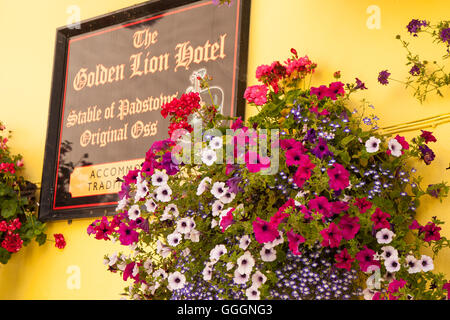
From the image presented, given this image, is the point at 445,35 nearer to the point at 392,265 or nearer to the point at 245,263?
the point at 392,265

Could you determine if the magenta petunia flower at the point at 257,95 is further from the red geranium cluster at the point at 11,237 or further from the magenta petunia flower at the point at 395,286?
the red geranium cluster at the point at 11,237

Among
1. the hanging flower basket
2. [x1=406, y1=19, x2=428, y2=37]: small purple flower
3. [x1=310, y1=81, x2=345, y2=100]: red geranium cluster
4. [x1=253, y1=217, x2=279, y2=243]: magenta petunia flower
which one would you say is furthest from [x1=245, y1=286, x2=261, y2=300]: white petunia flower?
[x1=406, y1=19, x2=428, y2=37]: small purple flower

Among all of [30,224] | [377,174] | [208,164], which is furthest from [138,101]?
[377,174]

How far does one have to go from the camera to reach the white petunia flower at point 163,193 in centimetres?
244

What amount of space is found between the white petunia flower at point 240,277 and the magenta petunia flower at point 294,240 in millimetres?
248

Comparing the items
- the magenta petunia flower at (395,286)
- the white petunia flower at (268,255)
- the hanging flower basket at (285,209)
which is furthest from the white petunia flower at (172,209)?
the magenta petunia flower at (395,286)

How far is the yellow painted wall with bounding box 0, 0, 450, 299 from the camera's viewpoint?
2.58 m

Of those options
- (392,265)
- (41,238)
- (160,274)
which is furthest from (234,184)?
(41,238)

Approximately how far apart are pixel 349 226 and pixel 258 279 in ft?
1.27

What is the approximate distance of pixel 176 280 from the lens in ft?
7.72

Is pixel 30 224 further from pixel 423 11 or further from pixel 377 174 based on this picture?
pixel 423 11

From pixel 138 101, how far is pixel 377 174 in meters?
1.67
